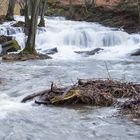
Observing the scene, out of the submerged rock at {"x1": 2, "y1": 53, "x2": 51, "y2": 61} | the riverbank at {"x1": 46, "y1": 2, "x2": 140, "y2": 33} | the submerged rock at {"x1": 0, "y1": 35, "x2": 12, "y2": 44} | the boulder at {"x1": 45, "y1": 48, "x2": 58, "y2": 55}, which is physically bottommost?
the boulder at {"x1": 45, "y1": 48, "x2": 58, "y2": 55}

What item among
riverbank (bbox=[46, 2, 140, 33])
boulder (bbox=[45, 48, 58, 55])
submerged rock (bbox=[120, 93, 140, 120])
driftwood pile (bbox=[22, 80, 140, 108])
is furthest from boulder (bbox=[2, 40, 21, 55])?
submerged rock (bbox=[120, 93, 140, 120])

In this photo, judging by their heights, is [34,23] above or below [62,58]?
above

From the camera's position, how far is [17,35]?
31062 mm

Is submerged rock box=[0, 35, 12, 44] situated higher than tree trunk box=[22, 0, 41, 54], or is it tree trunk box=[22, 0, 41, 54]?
tree trunk box=[22, 0, 41, 54]

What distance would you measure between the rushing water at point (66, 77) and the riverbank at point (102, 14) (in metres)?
1.73

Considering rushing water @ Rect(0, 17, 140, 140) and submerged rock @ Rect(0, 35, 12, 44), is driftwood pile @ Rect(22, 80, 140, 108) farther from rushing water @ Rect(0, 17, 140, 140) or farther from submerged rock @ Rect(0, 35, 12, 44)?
submerged rock @ Rect(0, 35, 12, 44)

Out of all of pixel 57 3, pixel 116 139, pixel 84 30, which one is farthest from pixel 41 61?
pixel 57 3

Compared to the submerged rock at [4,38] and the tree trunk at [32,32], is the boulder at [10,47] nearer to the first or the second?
the submerged rock at [4,38]

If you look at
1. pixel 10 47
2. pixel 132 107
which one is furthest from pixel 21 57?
pixel 132 107

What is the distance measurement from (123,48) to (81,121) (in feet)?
66.6

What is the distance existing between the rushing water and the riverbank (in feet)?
5.67

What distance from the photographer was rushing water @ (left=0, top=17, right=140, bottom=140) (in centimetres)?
1032

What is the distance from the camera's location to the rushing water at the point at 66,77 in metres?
10.3

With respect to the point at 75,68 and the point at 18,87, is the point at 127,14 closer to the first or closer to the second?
the point at 75,68
